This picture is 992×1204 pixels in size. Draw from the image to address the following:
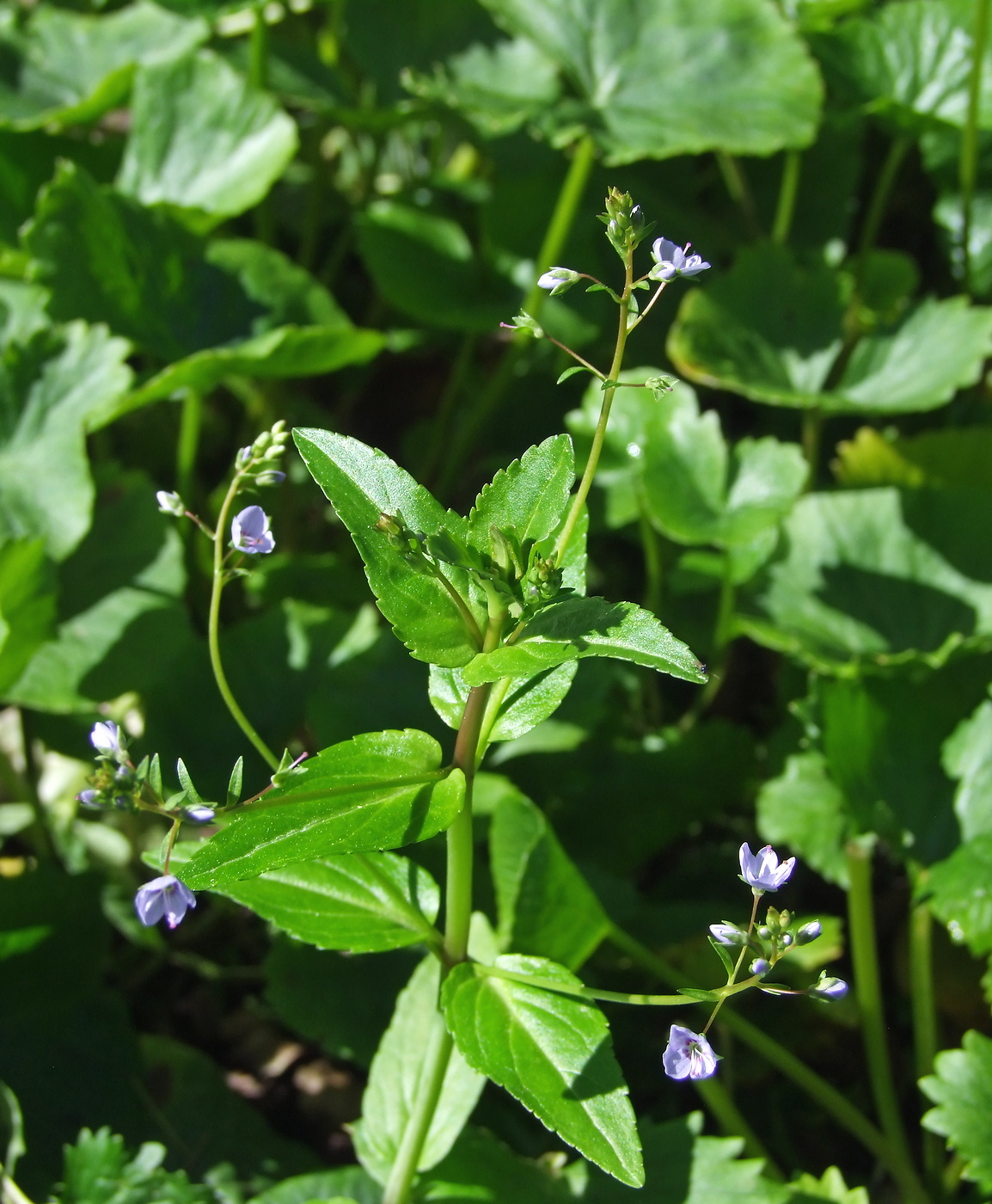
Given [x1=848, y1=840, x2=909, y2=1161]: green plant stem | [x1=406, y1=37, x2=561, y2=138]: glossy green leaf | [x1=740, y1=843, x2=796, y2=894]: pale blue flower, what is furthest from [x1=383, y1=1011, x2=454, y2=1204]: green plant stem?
[x1=406, y1=37, x2=561, y2=138]: glossy green leaf

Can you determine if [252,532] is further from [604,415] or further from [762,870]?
[762,870]

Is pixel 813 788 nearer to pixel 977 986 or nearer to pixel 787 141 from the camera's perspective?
pixel 977 986

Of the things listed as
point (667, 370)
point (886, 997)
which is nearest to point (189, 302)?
point (667, 370)

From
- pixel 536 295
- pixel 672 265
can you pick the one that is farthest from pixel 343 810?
pixel 536 295

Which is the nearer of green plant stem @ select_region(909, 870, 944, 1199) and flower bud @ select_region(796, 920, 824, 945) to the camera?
flower bud @ select_region(796, 920, 824, 945)

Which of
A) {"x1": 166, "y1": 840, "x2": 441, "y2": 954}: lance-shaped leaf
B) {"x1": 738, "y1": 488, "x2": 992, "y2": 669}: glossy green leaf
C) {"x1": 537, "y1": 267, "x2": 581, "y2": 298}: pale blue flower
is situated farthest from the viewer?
{"x1": 738, "y1": 488, "x2": 992, "y2": 669}: glossy green leaf

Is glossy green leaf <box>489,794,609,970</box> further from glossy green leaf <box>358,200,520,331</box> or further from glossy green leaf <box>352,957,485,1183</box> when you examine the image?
glossy green leaf <box>358,200,520,331</box>

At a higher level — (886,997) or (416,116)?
(416,116)
